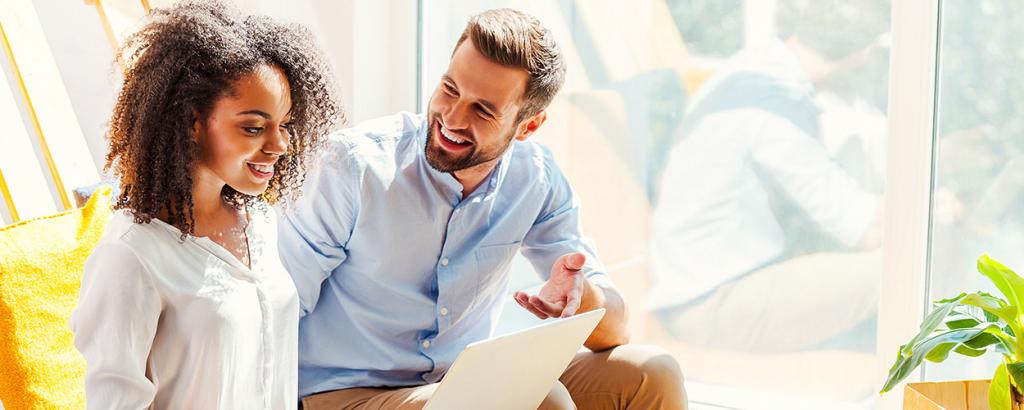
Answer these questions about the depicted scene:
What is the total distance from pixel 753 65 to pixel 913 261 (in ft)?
1.67

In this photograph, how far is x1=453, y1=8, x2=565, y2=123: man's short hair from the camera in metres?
1.65

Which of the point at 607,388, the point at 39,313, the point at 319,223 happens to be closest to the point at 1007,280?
the point at 607,388

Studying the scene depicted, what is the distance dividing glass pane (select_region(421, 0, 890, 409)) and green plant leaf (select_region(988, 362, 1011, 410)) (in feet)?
1.78

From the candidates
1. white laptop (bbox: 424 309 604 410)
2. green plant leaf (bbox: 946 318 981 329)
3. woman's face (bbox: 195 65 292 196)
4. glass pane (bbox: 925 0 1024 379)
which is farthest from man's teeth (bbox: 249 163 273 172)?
glass pane (bbox: 925 0 1024 379)

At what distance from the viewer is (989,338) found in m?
1.57

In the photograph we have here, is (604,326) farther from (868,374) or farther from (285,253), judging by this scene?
(868,374)

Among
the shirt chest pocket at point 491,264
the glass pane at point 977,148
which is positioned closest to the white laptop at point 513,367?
the shirt chest pocket at point 491,264

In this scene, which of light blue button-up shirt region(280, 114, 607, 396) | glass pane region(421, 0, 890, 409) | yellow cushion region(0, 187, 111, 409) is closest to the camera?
yellow cushion region(0, 187, 111, 409)

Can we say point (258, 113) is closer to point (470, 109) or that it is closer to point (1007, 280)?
point (470, 109)

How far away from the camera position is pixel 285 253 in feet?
5.48

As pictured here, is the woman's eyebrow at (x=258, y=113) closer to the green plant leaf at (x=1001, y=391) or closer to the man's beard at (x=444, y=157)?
the man's beard at (x=444, y=157)

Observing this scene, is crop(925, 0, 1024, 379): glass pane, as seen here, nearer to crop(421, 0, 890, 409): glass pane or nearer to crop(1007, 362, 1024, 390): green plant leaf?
crop(421, 0, 890, 409): glass pane

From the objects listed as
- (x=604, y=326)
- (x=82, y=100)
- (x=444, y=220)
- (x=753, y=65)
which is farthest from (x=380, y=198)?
(x=753, y=65)

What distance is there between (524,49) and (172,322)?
741mm
